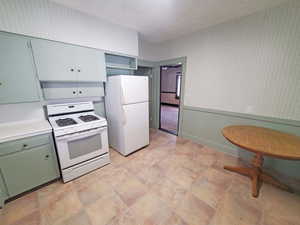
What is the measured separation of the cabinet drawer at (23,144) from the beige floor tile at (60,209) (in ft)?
2.56

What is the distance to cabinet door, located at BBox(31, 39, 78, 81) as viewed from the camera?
1668 millimetres

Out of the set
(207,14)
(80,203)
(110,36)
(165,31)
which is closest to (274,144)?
(207,14)

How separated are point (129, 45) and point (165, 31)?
0.88 metres

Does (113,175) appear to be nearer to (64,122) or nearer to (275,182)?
(64,122)

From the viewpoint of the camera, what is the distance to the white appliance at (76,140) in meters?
1.75

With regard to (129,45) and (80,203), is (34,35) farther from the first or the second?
(80,203)

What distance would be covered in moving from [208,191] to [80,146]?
2.06m

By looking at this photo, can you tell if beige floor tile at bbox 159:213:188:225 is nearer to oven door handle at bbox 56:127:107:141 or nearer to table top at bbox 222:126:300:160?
table top at bbox 222:126:300:160

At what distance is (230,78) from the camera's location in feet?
7.77

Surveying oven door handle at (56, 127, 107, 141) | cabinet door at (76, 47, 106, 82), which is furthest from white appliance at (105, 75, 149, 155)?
oven door handle at (56, 127, 107, 141)

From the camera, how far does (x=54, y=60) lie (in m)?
1.78

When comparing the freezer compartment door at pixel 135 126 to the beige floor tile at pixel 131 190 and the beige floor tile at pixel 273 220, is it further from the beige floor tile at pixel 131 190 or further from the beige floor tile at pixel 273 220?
the beige floor tile at pixel 273 220

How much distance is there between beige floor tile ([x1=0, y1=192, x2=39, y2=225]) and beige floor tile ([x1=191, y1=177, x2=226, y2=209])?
2104 millimetres

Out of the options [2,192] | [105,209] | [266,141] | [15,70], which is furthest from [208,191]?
[15,70]
